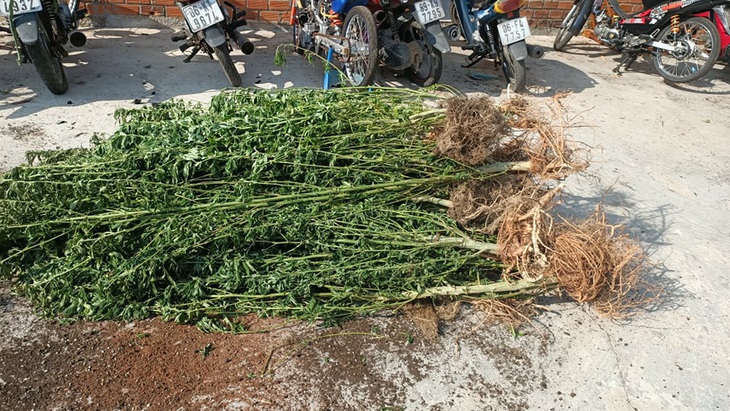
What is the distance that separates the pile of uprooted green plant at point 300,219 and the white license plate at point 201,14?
2094 millimetres

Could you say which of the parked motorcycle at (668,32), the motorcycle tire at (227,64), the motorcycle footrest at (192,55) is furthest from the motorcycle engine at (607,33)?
the motorcycle footrest at (192,55)

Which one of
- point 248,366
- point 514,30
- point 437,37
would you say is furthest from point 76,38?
point 514,30

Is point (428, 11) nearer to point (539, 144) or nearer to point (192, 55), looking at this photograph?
point (192, 55)

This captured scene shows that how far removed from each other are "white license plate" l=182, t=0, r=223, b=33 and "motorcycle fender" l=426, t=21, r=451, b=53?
6.79 ft

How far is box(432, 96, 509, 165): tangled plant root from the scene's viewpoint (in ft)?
9.53

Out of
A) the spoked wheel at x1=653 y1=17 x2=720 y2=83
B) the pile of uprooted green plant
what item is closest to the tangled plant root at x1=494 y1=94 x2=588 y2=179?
the pile of uprooted green plant

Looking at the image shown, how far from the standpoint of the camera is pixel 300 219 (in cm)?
273

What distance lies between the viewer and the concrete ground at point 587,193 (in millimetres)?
2572

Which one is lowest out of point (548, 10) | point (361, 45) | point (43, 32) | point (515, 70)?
point (515, 70)

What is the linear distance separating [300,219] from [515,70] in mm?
4006

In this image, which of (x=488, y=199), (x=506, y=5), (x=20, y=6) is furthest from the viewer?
(x=506, y=5)

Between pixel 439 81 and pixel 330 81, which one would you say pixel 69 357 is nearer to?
pixel 330 81

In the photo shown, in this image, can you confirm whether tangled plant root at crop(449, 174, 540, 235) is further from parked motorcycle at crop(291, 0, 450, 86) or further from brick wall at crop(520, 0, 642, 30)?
brick wall at crop(520, 0, 642, 30)

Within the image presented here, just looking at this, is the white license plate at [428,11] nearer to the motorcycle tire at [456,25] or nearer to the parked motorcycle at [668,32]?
the motorcycle tire at [456,25]
